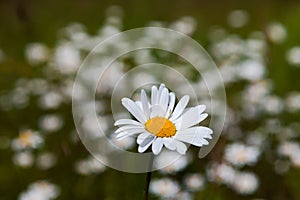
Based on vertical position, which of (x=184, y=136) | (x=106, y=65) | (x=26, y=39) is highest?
(x=26, y=39)

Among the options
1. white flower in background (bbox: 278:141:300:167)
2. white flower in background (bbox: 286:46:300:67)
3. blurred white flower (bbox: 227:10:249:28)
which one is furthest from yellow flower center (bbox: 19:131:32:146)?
blurred white flower (bbox: 227:10:249:28)

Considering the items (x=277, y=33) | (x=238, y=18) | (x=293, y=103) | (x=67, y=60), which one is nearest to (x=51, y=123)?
(x=67, y=60)

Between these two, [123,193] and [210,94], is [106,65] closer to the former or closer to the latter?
[210,94]

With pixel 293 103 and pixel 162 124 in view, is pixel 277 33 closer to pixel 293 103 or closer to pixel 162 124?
pixel 293 103

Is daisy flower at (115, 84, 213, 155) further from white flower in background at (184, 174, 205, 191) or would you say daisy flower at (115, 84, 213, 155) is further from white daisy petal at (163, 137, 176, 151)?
white flower in background at (184, 174, 205, 191)

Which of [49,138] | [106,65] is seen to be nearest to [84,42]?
[106,65]

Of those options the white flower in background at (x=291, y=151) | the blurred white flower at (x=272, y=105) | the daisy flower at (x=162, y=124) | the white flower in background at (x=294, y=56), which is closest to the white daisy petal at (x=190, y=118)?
the daisy flower at (x=162, y=124)

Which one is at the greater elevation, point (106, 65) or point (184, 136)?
point (106, 65)
